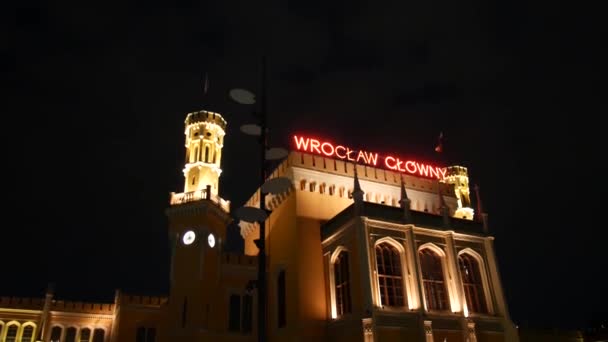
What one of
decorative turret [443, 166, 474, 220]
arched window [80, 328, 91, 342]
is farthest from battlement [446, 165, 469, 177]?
arched window [80, 328, 91, 342]

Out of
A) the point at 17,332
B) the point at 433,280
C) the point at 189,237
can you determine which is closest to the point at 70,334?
the point at 17,332

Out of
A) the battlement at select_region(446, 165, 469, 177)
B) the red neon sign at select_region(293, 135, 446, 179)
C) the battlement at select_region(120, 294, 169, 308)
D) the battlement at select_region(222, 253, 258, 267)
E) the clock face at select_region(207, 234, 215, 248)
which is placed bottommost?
the battlement at select_region(120, 294, 169, 308)

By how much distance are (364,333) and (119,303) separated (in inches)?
952

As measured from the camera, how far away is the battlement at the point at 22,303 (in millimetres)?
44688

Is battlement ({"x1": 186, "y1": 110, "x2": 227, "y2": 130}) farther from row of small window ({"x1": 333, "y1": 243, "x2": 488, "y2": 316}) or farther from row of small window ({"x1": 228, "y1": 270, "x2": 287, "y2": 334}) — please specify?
row of small window ({"x1": 333, "y1": 243, "x2": 488, "y2": 316})

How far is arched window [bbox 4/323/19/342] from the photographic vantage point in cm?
4403

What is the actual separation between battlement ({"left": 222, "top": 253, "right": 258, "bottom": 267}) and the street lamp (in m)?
27.1

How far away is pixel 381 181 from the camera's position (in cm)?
4250

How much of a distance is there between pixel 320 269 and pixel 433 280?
800cm

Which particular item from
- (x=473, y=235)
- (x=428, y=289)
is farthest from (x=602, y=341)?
(x=428, y=289)

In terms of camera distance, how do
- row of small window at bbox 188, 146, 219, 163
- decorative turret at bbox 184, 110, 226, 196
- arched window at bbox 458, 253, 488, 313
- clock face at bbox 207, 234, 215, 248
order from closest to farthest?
1. arched window at bbox 458, 253, 488, 313
2. clock face at bbox 207, 234, 215, 248
3. decorative turret at bbox 184, 110, 226, 196
4. row of small window at bbox 188, 146, 219, 163

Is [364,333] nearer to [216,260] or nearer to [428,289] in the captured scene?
[428,289]

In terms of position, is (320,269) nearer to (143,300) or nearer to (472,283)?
(472,283)

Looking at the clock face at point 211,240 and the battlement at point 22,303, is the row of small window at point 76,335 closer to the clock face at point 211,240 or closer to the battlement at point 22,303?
the battlement at point 22,303
